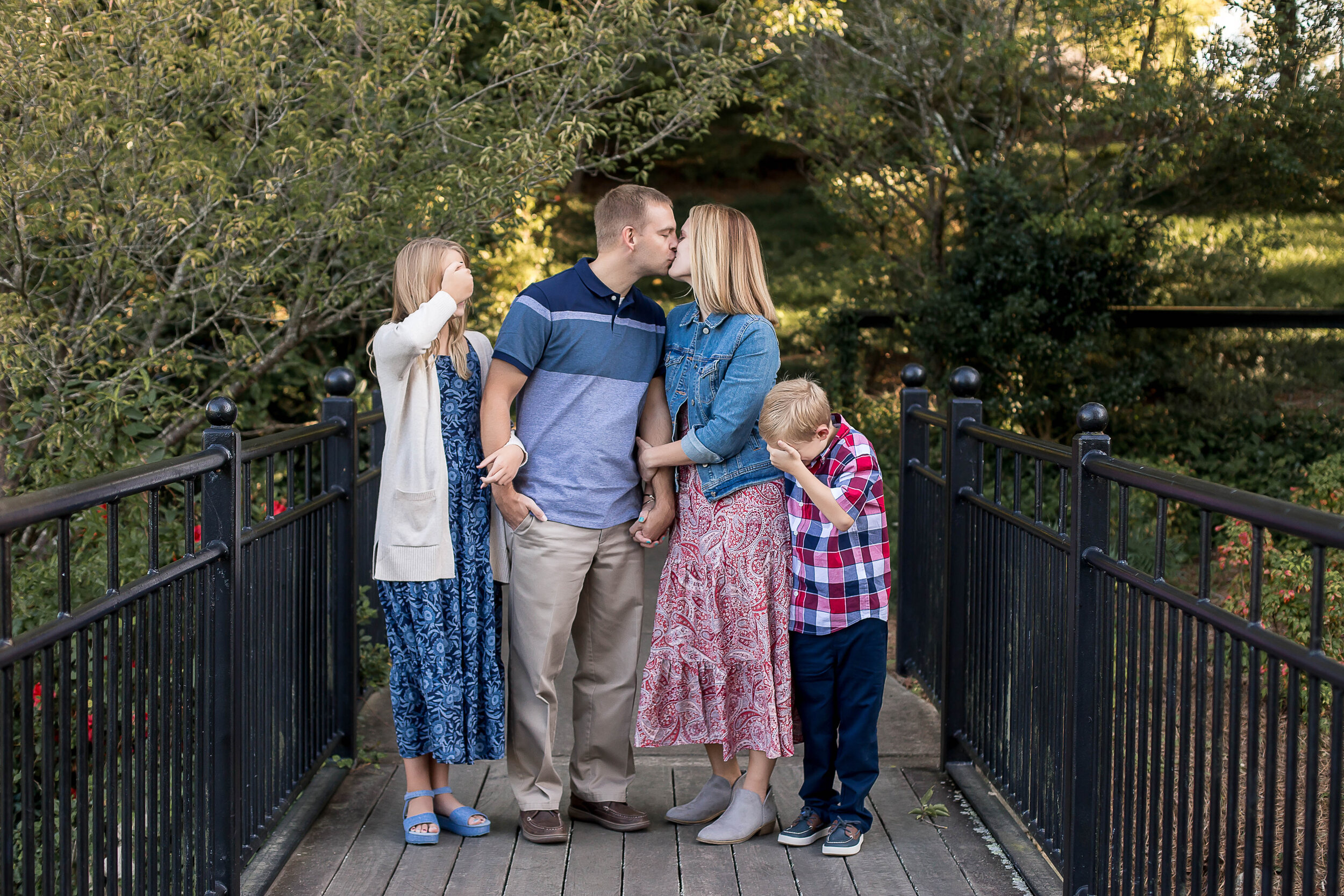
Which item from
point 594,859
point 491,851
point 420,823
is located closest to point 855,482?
point 594,859

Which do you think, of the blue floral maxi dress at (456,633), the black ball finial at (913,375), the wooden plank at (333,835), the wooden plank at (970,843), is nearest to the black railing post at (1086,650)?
the wooden plank at (970,843)

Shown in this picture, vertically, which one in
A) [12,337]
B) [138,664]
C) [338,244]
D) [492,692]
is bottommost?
[492,692]

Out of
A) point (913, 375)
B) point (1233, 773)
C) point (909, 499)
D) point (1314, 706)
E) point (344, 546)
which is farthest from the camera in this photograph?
point (909, 499)

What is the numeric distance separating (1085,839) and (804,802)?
875 millimetres

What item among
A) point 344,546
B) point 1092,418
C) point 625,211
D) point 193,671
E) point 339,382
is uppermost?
point 625,211

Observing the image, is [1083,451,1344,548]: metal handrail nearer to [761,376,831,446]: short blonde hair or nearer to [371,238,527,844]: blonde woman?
[761,376,831,446]: short blonde hair

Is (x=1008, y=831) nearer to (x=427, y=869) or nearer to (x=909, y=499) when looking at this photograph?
(x=427, y=869)

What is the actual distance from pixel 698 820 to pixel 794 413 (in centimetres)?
119

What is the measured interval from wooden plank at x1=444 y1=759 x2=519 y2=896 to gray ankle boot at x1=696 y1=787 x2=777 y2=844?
1.33 feet

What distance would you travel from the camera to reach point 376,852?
3.16 metres

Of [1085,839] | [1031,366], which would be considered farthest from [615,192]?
[1031,366]

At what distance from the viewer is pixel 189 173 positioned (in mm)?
4656

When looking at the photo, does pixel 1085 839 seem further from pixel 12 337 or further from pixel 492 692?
pixel 12 337

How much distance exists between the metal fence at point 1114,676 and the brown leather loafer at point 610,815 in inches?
39.3
